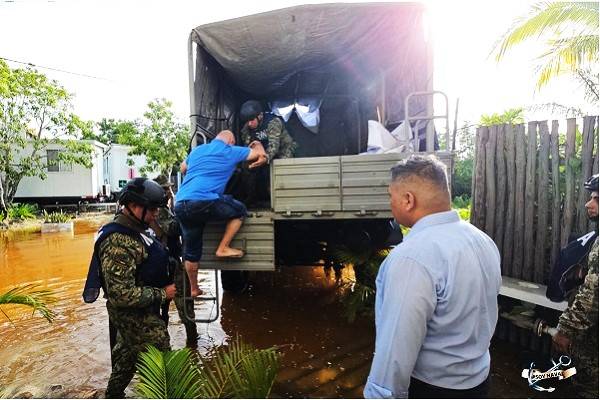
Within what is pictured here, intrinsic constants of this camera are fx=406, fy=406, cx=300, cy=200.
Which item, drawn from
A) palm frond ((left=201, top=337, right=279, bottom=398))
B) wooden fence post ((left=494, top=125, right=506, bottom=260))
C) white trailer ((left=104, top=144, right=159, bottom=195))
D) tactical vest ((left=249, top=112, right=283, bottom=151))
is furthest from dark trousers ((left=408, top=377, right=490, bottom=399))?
white trailer ((left=104, top=144, right=159, bottom=195))

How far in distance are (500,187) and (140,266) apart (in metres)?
3.53

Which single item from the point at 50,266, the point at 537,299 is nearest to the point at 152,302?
the point at 537,299

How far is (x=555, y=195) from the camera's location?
147 inches

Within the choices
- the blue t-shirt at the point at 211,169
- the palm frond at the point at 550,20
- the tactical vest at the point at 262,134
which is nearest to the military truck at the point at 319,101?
the blue t-shirt at the point at 211,169

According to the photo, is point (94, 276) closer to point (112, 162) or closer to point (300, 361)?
point (300, 361)

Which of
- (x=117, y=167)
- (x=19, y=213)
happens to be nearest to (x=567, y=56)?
(x=19, y=213)

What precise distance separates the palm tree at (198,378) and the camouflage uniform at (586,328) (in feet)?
5.91

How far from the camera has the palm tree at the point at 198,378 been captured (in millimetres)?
2217

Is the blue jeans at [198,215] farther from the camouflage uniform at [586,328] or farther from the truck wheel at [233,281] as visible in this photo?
the camouflage uniform at [586,328]

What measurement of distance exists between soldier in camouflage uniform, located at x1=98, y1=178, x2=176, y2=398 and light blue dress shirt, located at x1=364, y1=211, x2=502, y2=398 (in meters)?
1.73

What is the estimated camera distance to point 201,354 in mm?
4164

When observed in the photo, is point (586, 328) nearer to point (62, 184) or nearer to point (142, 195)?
point (142, 195)

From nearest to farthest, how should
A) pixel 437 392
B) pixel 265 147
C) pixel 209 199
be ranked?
pixel 437 392, pixel 209 199, pixel 265 147

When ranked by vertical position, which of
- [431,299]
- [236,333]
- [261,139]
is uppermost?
[261,139]
